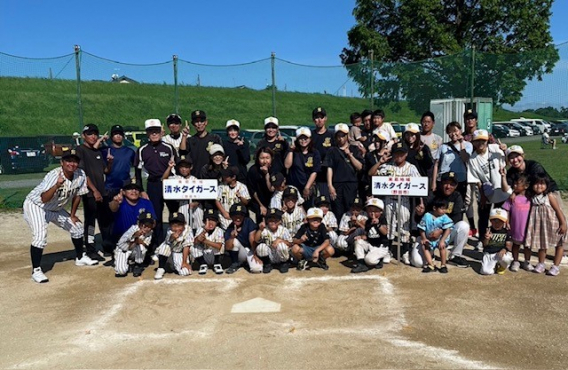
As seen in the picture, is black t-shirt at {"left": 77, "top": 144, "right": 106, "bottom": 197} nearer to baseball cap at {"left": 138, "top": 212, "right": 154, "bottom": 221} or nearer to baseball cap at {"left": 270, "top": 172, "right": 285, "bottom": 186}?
baseball cap at {"left": 138, "top": 212, "right": 154, "bottom": 221}

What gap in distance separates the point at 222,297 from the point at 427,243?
2.62 m

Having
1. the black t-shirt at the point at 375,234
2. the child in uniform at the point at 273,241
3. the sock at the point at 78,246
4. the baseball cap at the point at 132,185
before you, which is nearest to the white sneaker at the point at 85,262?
the sock at the point at 78,246

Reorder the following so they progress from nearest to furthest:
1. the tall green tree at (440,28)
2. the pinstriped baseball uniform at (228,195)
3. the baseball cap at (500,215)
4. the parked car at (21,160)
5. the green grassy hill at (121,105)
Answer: the baseball cap at (500,215) → the pinstriped baseball uniform at (228,195) → the parked car at (21,160) → the green grassy hill at (121,105) → the tall green tree at (440,28)

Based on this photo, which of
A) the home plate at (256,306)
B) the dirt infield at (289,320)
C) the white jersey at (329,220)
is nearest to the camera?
the dirt infield at (289,320)

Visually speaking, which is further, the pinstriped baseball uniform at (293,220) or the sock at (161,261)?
the pinstriped baseball uniform at (293,220)

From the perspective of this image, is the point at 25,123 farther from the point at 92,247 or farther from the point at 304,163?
the point at 304,163

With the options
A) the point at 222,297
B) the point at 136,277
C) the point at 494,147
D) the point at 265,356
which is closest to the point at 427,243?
the point at 494,147

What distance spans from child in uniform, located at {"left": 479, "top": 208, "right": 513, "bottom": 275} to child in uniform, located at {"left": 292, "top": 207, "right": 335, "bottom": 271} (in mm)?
1860

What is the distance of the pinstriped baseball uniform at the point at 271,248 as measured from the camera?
20.6 ft

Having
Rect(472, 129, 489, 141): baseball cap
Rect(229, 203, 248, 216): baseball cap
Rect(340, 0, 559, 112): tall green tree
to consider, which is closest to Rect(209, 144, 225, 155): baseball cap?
Rect(229, 203, 248, 216): baseball cap

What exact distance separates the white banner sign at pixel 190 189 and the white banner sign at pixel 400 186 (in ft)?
6.81

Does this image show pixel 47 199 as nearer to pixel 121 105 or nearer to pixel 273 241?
pixel 273 241

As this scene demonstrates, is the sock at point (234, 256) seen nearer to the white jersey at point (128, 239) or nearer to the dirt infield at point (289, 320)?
the dirt infield at point (289, 320)

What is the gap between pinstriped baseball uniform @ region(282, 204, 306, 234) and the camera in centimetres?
653
